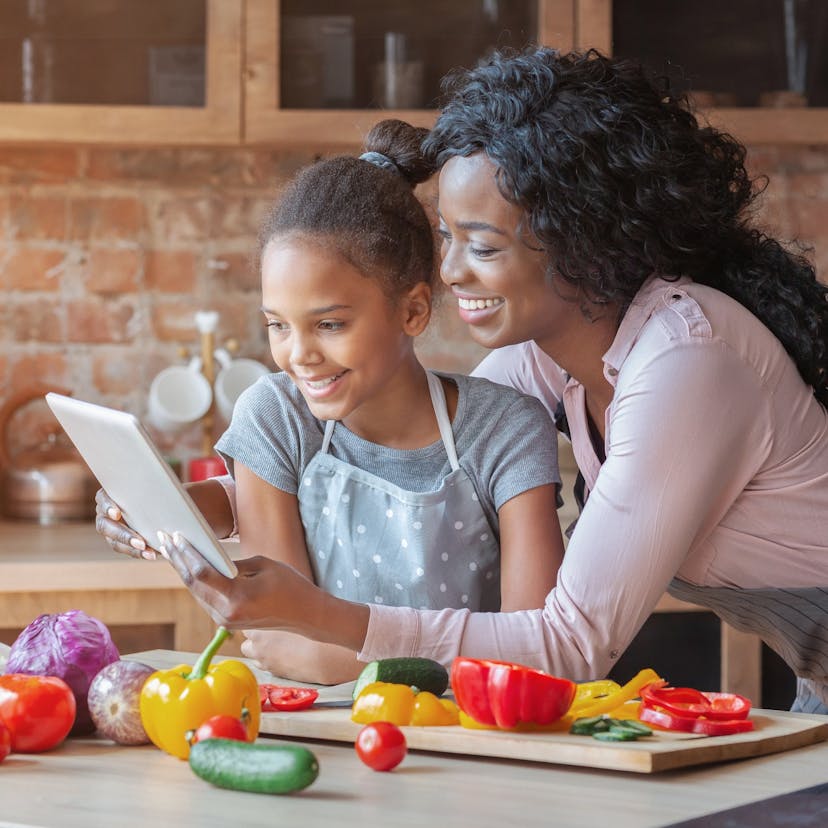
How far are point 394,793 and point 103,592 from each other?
4.66ft

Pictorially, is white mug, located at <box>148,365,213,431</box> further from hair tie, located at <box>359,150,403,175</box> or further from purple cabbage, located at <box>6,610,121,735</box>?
purple cabbage, located at <box>6,610,121,735</box>

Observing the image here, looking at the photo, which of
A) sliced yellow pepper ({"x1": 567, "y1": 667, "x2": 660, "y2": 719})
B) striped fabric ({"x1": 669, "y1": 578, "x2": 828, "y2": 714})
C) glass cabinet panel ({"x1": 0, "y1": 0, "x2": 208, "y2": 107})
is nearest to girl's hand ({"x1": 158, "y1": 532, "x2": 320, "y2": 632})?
sliced yellow pepper ({"x1": 567, "y1": 667, "x2": 660, "y2": 719})

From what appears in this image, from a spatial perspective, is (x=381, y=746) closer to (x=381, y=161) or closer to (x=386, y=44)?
(x=381, y=161)

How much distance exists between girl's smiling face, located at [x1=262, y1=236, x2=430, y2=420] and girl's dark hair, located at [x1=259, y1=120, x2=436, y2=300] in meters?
0.02

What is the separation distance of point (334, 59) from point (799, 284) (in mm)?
1516

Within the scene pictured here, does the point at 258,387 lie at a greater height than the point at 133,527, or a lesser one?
greater

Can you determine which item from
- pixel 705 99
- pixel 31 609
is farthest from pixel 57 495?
pixel 705 99

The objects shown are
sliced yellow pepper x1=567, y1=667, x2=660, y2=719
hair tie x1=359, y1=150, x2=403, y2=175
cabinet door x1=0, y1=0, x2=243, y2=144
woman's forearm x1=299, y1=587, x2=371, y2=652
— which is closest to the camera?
sliced yellow pepper x1=567, y1=667, x2=660, y2=719

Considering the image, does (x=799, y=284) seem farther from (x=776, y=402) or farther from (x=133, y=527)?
(x=133, y=527)

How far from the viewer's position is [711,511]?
4.42 ft

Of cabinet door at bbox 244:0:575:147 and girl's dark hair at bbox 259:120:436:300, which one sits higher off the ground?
cabinet door at bbox 244:0:575:147

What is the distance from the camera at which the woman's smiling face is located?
139 cm

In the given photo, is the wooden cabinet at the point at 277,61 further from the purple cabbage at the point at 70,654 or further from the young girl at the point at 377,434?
the purple cabbage at the point at 70,654

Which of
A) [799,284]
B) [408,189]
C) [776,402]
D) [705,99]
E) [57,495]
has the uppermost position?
[705,99]
